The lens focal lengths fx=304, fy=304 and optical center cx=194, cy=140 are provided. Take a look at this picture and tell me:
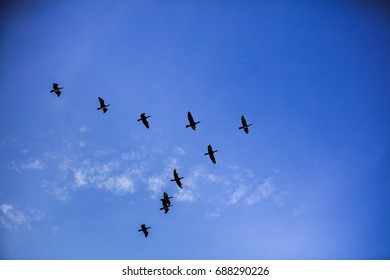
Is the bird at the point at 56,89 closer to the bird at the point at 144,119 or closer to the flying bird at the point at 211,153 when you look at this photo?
the bird at the point at 144,119

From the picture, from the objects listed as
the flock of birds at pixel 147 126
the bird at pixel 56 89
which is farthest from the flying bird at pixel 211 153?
the bird at pixel 56 89

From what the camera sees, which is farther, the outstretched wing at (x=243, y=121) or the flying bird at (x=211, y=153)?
the flying bird at (x=211, y=153)

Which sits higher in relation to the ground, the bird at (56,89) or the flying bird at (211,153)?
the bird at (56,89)

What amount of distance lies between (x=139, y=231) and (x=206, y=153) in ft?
43.4

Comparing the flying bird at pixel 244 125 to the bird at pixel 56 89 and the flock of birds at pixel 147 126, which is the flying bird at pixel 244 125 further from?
the bird at pixel 56 89

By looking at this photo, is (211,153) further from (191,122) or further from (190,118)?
(190,118)

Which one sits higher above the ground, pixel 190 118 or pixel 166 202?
pixel 190 118

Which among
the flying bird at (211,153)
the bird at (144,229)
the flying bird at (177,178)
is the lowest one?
the bird at (144,229)

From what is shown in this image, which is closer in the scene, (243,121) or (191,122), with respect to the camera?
(191,122)

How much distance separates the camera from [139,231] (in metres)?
38.8

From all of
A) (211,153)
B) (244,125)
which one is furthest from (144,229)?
(244,125)

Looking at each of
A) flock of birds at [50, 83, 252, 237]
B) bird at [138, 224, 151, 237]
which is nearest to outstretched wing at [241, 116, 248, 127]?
flock of birds at [50, 83, 252, 237]

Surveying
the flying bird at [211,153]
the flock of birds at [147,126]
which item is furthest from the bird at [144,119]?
the flying bird at [211,153]

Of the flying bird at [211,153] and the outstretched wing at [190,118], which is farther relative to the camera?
the flying bird at [211,153]
